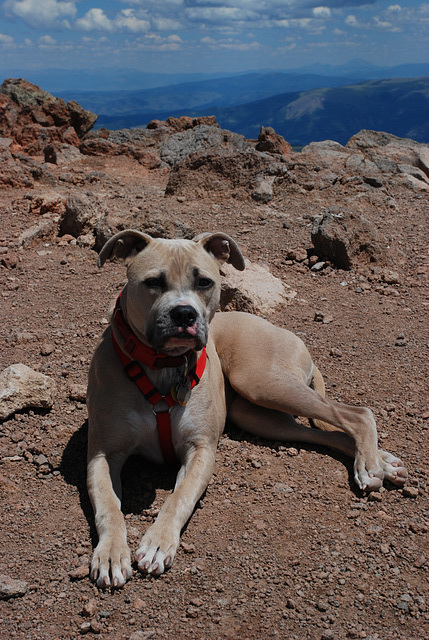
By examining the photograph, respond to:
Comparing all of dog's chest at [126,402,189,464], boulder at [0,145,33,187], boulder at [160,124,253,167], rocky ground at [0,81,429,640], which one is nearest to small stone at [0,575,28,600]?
rocky ground at [0,81,429,640]

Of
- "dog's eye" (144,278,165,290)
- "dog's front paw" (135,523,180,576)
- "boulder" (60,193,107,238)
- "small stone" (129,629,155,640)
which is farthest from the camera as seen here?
"boulder" (60,193,107,238)

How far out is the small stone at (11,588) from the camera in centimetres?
301

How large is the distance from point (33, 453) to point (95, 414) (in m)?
0.80

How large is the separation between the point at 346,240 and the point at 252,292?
2.01m

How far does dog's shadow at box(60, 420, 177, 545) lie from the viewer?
3859 millimetres

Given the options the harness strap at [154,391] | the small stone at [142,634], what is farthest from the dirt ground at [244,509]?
the harness strap at [154,391]

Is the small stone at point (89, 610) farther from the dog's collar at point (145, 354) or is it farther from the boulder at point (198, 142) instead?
the boulder at point (198, 142)

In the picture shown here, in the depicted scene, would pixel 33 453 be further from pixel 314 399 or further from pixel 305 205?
pixel 305 205

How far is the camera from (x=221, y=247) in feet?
14.6

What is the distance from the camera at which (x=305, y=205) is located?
33.8ft

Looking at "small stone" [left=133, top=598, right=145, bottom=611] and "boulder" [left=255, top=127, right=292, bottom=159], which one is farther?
"boulder" [left=255, top=127, right=292, bottom=159]

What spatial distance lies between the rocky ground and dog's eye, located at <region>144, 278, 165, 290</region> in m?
1.48

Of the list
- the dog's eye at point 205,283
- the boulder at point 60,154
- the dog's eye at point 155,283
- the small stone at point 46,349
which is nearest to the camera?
the dog's eye at point 155,283

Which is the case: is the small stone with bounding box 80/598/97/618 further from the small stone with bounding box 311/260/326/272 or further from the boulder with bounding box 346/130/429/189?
the boulder with bounding box 346/130/429/189
